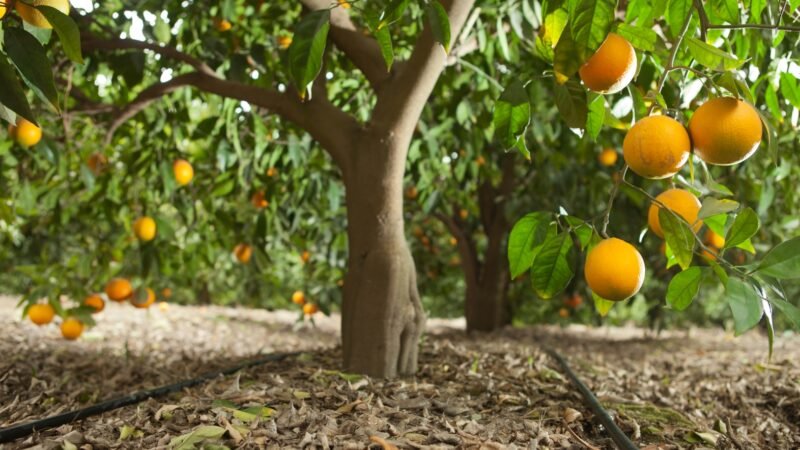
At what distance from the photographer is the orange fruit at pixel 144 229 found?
2502 mm

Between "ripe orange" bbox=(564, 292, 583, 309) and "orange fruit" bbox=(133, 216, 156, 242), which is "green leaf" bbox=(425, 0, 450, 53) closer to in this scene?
"orange fruit" bbox=(133, 216, 156, 242)

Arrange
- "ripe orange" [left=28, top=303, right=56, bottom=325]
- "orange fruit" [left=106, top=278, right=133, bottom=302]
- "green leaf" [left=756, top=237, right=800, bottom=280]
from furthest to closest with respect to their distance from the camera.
A: "orange fruit" [left=106, top=278, right=133, bottom=302] < "ripe orange" [left=28, top=303, right=56, bottom=325] < "green leaf" [left=756, top=237, right=800, bottom=280]

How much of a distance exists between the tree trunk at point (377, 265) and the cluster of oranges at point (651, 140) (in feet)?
3.20

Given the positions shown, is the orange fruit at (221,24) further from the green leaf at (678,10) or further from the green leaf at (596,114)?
the green leaf at (678,10)

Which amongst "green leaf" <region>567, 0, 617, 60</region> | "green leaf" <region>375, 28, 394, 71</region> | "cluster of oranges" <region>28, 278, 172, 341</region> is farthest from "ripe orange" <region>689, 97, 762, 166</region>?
"cluster of oranges" <region>28, 278, 172, 341</region>

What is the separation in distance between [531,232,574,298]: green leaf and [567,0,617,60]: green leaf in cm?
39

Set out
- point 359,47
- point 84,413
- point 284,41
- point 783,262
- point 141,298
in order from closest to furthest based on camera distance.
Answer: point 783,262
point 84,413
point 359,47
point 141,298
point 284,41

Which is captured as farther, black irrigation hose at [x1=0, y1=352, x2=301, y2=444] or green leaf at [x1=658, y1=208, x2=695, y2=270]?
black irrigation hose at [x1=0, y1=352, x2=301, y2=444]

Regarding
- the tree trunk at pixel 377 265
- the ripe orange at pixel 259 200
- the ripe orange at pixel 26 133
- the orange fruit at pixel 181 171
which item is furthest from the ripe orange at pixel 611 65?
the ripe orange at pixel 259 200

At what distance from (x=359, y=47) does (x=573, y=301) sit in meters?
4.09

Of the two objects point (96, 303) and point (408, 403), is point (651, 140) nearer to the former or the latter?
point (408, 403)

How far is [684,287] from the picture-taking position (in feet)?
3.71

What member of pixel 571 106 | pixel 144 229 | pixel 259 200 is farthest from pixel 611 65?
pixel 259 200

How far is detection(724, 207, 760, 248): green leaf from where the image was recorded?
3.51 feet
